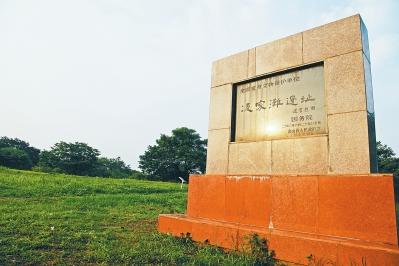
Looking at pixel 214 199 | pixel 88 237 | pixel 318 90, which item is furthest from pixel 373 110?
pixel 88 237

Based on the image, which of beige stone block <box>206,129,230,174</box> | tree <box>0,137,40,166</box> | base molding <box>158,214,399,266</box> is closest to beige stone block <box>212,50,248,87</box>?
beige stone block <box>206,129,230,174</box>

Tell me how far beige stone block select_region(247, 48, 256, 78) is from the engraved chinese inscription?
169 millimetres

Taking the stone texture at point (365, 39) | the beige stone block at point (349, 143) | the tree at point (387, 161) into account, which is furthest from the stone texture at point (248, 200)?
the tree at point (387, 161)

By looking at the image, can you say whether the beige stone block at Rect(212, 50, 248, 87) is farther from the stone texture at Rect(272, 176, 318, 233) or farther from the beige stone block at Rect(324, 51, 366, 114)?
the stone texture at Rect(272, 176, 318, 233)

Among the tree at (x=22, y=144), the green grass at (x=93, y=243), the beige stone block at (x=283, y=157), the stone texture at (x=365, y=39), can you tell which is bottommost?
the green grass at (x=93, y=243)

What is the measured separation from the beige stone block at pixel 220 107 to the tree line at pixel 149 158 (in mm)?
42196

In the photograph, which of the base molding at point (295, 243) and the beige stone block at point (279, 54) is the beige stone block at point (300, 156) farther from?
the beige stone block at point (279, 54)

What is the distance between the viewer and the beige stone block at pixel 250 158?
495 cm

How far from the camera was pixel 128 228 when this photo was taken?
21.8 ft

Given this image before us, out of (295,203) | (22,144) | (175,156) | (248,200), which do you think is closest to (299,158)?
(295,203)

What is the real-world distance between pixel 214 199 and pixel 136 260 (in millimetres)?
1748

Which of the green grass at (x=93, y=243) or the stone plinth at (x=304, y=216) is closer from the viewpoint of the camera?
the stone plinth at (x=304, y=216)

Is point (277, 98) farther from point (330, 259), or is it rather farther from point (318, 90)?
point (330, 259)

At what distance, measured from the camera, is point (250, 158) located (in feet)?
17.0
